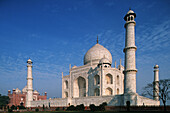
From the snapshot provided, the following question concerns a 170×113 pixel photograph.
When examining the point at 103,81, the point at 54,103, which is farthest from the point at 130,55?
the point at 54,103

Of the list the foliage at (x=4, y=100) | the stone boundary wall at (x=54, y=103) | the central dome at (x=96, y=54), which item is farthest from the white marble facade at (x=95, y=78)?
the foliage at (x=4, y=100)

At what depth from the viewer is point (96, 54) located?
3822 cm

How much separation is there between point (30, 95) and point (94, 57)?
16.7 metres

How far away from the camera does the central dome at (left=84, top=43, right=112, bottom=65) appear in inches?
1486

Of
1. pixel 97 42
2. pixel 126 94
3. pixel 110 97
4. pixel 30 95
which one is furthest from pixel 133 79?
pixel 30 95

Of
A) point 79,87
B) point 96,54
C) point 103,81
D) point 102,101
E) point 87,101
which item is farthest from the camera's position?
point 96,54

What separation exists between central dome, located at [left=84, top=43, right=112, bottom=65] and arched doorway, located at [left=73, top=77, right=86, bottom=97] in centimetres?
462

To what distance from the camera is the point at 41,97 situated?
2060 inches

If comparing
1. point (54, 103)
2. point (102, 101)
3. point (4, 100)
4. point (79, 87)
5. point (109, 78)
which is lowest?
point (4, 100)

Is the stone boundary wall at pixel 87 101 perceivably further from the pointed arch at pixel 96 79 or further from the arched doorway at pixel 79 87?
the arched doorway at pixel 79 87

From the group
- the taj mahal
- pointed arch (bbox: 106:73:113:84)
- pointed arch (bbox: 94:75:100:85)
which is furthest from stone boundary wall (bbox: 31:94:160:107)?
pointed arch (bbox: 106:73:113:84)

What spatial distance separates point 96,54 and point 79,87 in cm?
824

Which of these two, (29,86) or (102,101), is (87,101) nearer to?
(102,101)

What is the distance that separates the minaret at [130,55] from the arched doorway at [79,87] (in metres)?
15.2
